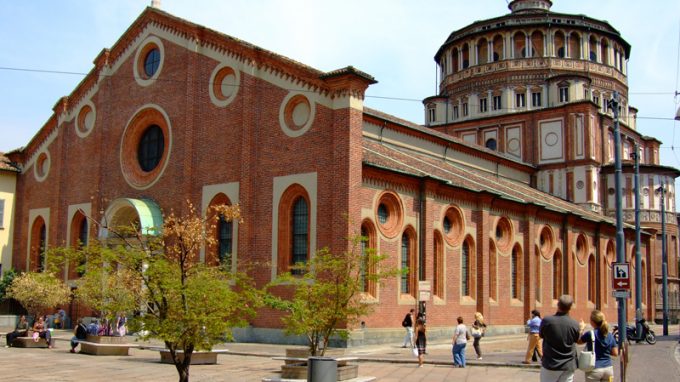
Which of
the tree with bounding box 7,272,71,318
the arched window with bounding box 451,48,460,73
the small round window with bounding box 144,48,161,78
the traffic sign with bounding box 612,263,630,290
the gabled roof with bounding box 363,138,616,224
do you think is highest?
the arched window with bounding box 451,48,460,73

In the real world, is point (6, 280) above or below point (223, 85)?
below

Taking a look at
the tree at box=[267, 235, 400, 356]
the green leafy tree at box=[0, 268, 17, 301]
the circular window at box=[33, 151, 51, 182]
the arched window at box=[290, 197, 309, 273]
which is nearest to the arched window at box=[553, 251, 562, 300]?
the arched window at box=[290, 197, 309, 273]

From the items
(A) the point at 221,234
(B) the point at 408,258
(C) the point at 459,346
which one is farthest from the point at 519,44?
(C) the point at 459,346

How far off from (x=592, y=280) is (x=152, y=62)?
1122 inches

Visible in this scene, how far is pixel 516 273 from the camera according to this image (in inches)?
1470

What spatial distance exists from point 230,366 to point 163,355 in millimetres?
2024

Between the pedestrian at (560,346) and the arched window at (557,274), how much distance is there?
31949mm

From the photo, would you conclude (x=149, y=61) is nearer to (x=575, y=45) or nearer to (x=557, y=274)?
(x=557, y=274)

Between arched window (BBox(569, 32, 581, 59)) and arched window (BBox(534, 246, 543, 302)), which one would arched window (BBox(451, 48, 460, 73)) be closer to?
arched window (BBox(569, 32, 581, 59))

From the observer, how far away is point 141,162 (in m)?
34.8

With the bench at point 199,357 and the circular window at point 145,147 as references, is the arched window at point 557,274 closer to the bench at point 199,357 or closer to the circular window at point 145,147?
the circular window at point 145,147

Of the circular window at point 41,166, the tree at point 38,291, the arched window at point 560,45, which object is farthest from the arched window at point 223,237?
the arched window at point 560,45

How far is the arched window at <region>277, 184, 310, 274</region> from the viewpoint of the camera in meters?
27.9

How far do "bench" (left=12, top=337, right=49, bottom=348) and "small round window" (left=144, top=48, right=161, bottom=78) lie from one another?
13793 millimetres
